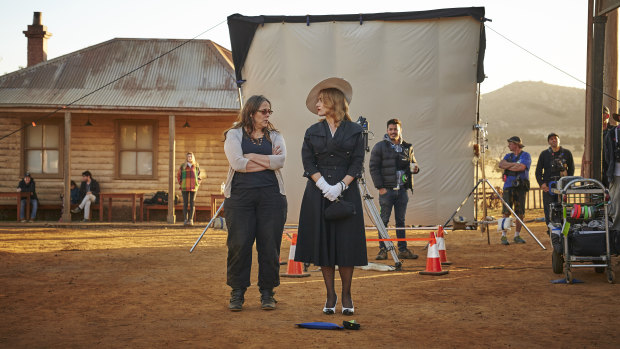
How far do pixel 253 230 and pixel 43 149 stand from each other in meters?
16.6

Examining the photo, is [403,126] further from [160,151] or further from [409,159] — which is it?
[160,151]

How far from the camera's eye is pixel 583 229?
877 centimetres

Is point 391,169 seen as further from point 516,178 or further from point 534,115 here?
point 534,115

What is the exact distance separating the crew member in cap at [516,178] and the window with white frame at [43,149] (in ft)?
44.5

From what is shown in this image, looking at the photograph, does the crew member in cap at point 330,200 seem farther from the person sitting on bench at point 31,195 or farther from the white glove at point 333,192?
the person sitting on bench at point 31,195

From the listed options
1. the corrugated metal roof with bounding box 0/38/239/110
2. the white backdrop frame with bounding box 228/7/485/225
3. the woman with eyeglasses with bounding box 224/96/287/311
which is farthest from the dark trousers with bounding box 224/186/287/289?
the corrugated metal roof with bounding box 0/38/239/110

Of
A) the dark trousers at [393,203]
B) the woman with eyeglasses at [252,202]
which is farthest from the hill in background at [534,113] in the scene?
the woman with eyeglasses at [252,202]

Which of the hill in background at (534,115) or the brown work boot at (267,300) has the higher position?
the hill in background at (534,115)

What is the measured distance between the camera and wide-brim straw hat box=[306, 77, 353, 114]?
6.90 metres

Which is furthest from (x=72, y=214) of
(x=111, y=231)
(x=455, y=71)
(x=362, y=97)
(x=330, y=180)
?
(x=330, y=180)

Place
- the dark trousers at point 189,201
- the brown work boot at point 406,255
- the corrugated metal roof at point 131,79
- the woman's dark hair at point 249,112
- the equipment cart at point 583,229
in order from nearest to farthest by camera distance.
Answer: the woman's dark hair at point 249,112
the equipment cart at point 583,229
the brown work boot at point 406,255
the dark trousers at point 189,201
the corrugated metal roof at point 131,79

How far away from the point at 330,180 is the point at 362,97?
7516 millimetres

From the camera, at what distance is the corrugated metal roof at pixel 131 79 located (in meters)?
20.6

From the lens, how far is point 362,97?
1390cm
